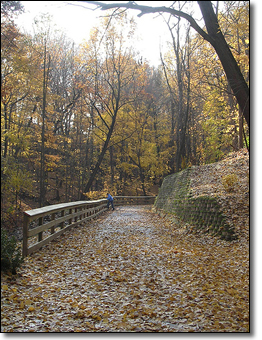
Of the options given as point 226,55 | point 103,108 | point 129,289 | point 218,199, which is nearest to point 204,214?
point 218,199

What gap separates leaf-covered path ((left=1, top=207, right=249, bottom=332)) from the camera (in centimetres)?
300

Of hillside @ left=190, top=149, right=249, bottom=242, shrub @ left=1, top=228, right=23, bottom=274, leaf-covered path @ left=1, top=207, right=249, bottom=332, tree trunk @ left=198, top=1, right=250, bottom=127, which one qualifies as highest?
tree trunk @ left=198, top=1, right=250, bottom=127

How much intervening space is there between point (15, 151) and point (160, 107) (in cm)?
1730

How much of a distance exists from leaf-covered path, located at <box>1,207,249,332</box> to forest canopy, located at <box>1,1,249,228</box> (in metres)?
3.49

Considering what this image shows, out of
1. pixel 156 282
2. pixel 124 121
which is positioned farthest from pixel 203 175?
pixel 124 121

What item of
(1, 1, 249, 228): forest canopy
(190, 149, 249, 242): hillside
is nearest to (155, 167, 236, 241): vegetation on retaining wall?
(190, 149, 249, 242): hillside

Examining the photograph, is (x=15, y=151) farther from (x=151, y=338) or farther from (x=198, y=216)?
(x=151, y=338)

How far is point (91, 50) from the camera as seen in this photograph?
63.3 feet

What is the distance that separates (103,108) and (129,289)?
68.4ft

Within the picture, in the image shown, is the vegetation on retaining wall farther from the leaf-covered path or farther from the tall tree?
the tall tree

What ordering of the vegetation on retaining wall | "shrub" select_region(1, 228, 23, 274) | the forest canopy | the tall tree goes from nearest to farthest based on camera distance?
"shrub" select_region(1, 228, 23, 274) → the tall tree → the vegetation on retaining wall → the forest canopy

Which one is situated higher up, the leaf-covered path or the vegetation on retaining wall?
the vegetation on retaining wall

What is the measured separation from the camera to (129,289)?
14.1 ft

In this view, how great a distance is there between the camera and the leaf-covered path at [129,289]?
9.84 feet
